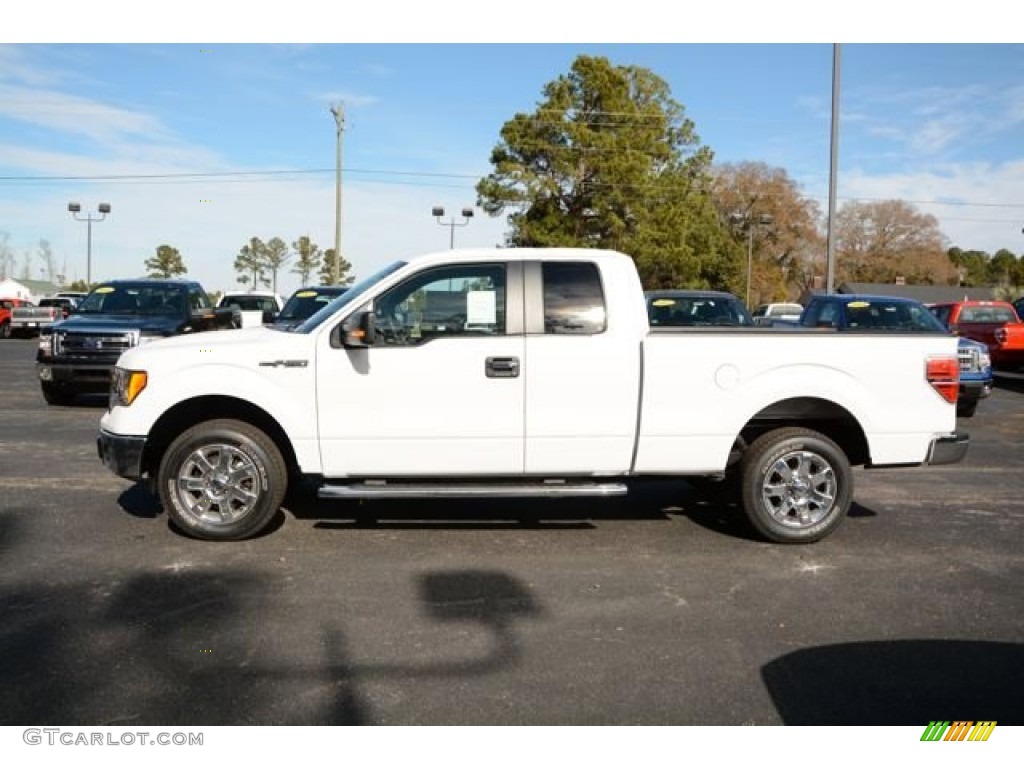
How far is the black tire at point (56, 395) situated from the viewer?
12156mm

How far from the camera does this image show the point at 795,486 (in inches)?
231

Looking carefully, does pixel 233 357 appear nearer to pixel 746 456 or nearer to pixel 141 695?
pixel 141 695

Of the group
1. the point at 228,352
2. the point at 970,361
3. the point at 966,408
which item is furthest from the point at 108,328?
the point at 966,408

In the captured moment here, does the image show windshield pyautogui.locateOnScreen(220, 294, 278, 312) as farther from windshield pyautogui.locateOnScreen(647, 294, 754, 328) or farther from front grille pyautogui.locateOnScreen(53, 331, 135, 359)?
windshield pyautogui.locateOnScreen(647, 294, 754, 328)

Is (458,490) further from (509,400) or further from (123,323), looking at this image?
(123,323)

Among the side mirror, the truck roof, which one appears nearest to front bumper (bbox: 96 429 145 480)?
the side mirror

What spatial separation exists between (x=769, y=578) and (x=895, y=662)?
126 cm

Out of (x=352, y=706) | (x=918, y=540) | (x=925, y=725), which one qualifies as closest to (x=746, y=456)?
(x=918, y=540)

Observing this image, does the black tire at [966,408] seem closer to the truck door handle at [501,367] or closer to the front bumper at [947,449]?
the front bumper at [947,449]

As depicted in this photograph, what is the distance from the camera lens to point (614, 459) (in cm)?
574

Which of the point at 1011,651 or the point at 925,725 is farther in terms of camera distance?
the point at 1011,651

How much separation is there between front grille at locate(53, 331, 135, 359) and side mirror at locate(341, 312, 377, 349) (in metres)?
7.38

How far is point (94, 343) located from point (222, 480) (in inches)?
284

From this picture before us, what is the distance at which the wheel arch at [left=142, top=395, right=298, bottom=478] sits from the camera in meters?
5.84
